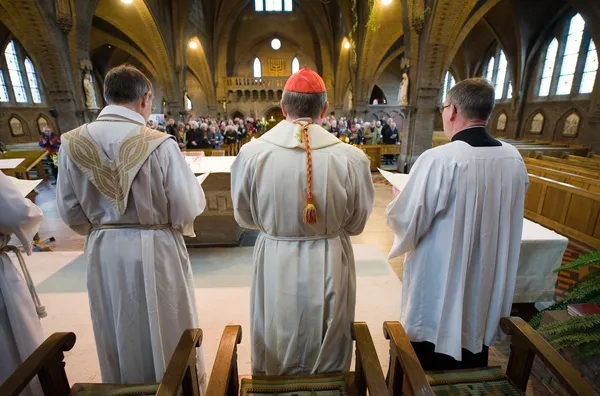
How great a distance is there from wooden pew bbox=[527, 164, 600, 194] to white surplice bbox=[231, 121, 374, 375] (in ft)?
A: 19.3

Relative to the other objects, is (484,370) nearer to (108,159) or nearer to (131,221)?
(131,221)

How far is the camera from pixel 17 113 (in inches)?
699

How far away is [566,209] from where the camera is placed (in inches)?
206

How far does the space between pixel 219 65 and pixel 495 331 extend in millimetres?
25119

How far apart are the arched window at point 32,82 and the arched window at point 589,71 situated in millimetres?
29491

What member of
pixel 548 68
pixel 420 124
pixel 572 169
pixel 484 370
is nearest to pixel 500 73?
pixel 548 68

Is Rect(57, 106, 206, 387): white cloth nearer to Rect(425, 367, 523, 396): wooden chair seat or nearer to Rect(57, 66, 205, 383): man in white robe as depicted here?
Rect(57, 66, 205, 383): man in white robe

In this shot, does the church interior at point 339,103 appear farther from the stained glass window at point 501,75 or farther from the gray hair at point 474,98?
the gray hair at point 474,98

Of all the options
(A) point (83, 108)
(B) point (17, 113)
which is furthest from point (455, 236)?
(B) point (17, 113)

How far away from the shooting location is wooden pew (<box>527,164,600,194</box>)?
17.5ft

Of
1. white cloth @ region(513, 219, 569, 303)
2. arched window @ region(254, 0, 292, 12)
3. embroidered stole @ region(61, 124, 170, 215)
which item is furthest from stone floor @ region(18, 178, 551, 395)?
arched window @ region(254, 0, 292, 12)

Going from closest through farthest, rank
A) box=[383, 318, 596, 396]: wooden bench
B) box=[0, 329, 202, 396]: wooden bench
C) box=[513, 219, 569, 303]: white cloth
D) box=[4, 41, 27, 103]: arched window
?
box=[0, 329, 202, 396]: wooden bench
box=[383, 318, 596, 396]: wooden bench
box=[513, 219, 569, 303]: white cloth
box=[4, 41, 27, 103]: arched window

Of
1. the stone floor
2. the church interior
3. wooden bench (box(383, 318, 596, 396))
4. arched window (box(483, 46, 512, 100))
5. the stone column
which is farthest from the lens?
arched window (box(483, 46, 512, 100))

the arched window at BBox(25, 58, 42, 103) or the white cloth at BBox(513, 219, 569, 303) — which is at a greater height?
the arched window at BBox(25, 58, 42, 103)
